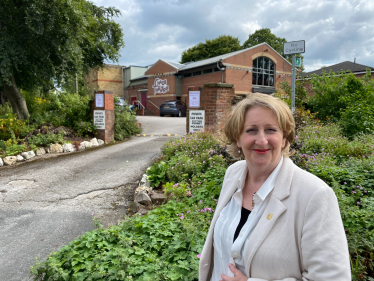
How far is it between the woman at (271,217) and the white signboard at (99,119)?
29.8 ft

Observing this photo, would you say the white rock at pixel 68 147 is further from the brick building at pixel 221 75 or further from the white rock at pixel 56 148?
the brick building at pixel 221 75

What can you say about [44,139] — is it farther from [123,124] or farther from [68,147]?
[123,124]

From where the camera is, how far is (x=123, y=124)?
11.5 metres

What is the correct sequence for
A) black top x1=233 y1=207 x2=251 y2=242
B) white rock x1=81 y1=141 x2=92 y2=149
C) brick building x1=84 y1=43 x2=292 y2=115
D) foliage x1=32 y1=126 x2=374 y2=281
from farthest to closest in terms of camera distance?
brick building x1=84 y1=43 x2=292 y2=115 < white rock x1=81 y1=141 x2=92 y2=149 < foliage x1=32 y1=126 x2=374 y2=281 < black top x1=233 y1=207 x2=251 y2=242

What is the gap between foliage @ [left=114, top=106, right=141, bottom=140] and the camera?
10922 millimetres

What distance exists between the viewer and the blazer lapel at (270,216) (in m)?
1.25

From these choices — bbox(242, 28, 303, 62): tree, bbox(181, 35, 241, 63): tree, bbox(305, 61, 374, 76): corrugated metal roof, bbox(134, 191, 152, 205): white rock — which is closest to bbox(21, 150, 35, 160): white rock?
bbox(134, 191, 152, 205): white rock

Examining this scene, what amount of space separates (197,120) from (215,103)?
0.76 metres

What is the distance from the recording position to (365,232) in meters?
2.57

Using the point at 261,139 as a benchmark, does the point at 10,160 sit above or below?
below

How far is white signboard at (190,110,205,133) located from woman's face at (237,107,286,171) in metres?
6.55

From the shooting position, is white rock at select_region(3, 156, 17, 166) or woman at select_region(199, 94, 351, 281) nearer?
woman at select_region(199, 94, 351, 281)

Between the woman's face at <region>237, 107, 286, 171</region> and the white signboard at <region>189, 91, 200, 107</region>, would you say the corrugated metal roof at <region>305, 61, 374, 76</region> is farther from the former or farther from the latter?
the woman's face at <region>237, 107, 286, 171</region>

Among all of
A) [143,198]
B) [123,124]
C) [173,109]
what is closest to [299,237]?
[143,198]
